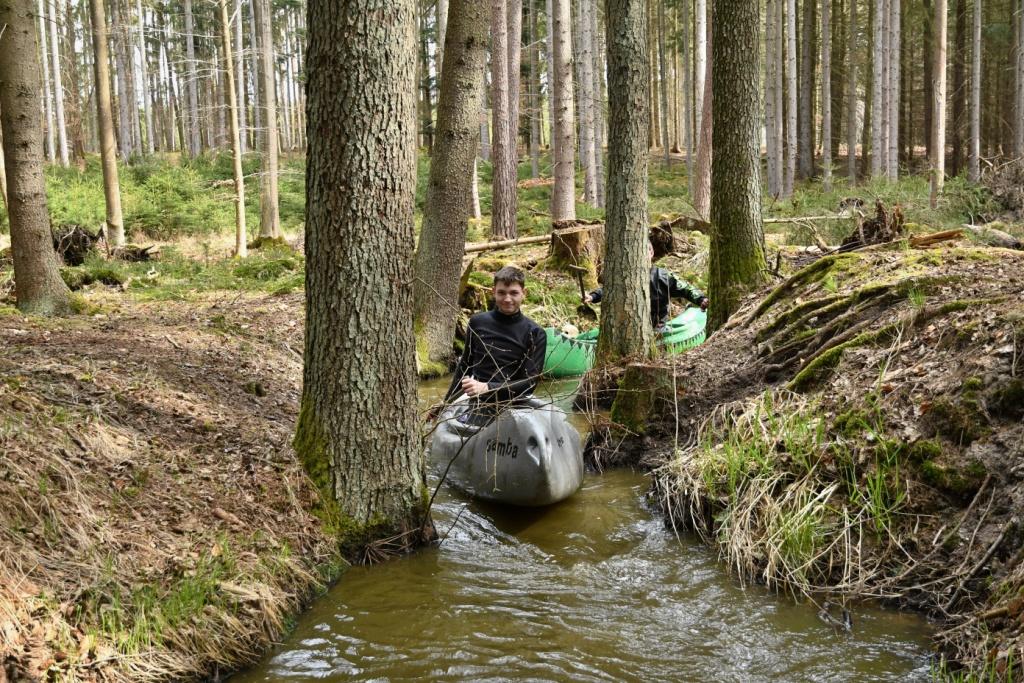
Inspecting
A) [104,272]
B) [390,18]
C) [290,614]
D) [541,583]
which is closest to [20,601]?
[290,614]

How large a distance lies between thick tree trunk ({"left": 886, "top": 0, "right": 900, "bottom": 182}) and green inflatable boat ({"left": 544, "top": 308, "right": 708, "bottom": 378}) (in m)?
12.2

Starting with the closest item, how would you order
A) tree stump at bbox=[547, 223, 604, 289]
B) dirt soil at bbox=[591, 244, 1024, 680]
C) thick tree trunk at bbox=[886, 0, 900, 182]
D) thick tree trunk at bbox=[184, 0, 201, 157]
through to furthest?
dirt soil at bbox=[591, 244, 1024, 680], tree stump at bbox=[547, 223, 604, 289], thick tree trunk at bbox=[886, 0, 900, 182], thick tree trunk at bbox=[184, 0, 201, 157]

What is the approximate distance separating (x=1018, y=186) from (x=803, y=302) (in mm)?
Answer: 7540

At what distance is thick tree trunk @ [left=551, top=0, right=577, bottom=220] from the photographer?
15.9m

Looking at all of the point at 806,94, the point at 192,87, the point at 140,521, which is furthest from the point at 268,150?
the point at 192,87

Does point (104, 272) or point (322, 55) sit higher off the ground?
point (322, 55)

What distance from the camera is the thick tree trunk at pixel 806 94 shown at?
27328mm

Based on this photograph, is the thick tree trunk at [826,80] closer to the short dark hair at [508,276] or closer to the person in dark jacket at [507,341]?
the person in dark jacket at [507,341]

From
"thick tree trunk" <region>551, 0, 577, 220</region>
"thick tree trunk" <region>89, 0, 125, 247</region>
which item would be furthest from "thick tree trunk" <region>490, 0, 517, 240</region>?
"thick tree trunk" <region>89, 0, 125, 247</region>

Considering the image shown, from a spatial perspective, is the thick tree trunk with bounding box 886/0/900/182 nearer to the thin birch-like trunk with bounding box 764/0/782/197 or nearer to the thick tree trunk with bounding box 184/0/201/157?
the thin birch-like trunk with bounding box 764/0/782/197

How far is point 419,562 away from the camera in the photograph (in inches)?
206

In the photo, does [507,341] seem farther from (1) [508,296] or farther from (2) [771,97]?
(2) [771,97]

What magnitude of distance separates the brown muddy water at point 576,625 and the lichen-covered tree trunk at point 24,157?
252 inches

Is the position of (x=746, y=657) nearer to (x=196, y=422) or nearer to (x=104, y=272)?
(x=196, y=422)
